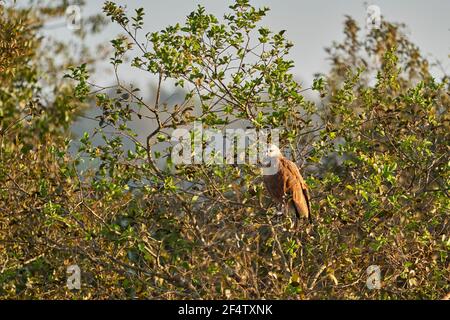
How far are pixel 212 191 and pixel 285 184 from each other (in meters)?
0.64

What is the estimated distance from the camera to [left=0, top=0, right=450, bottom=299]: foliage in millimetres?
7945

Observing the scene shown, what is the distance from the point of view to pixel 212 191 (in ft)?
26.6

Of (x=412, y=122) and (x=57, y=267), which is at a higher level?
(x=412, y=122)

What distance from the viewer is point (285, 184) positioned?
325 inches

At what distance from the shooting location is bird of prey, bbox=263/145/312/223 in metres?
8.16

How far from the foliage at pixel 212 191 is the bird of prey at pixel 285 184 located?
14 centimetres

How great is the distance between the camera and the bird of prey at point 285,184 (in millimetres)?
8164

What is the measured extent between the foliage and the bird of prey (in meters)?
0.14

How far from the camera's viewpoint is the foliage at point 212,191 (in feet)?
26.1
